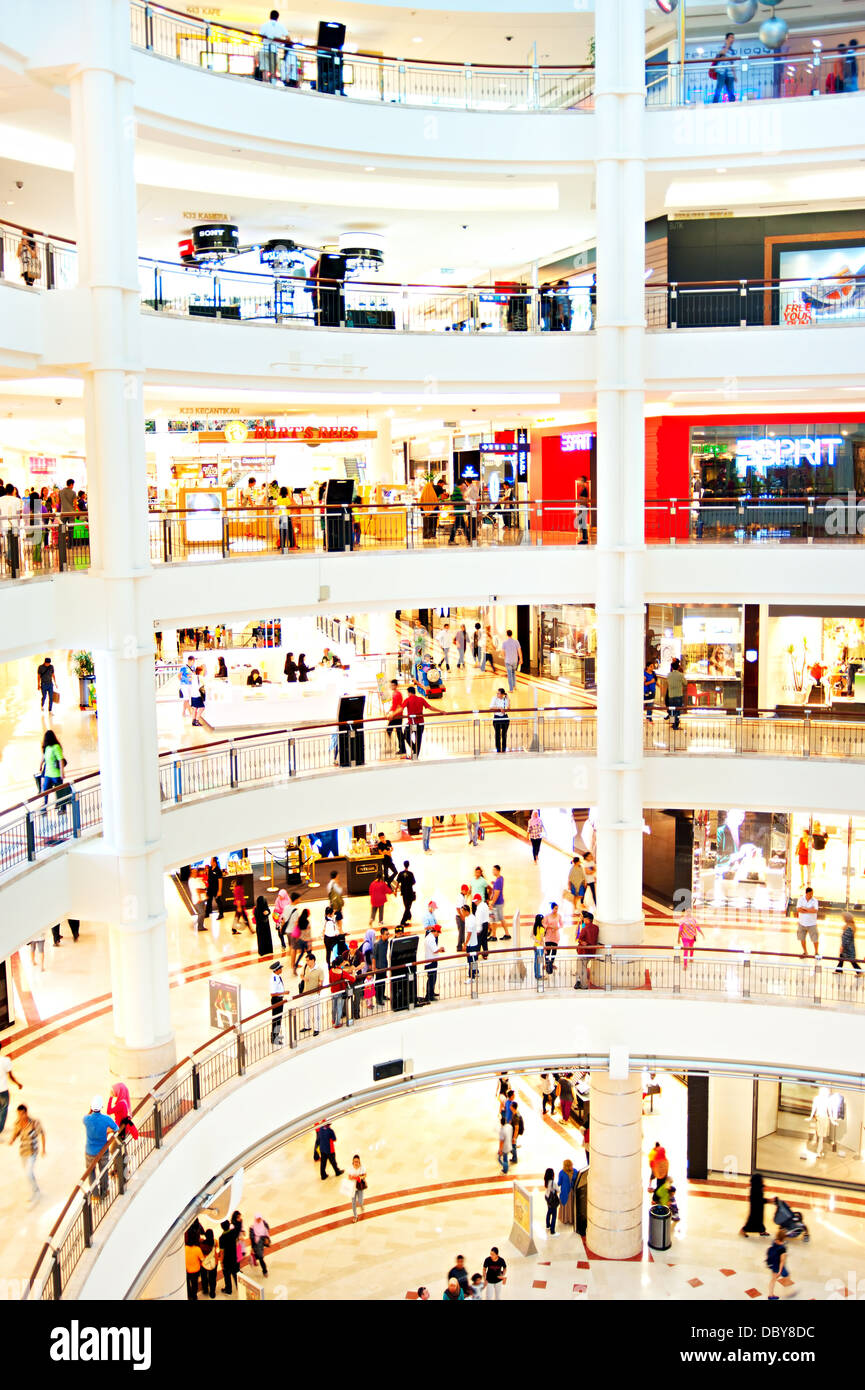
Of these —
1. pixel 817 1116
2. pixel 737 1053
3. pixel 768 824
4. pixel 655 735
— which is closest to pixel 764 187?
pixel 655 735

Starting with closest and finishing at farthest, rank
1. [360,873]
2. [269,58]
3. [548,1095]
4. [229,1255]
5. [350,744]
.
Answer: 1. [229,1255]
2. [269,58]
3. [350,744]
4. [548,1095]
5. [360,873]

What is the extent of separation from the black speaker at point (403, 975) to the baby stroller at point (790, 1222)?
5981 millimetres

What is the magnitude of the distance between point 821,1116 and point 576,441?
14806 millimetres

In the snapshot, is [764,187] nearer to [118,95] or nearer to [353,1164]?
[118,95]

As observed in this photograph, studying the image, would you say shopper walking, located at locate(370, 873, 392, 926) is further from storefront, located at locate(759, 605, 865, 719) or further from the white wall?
storefront, located at locate(759, 605, 865, 719)

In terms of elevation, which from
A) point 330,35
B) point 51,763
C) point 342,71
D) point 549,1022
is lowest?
point 549,1022

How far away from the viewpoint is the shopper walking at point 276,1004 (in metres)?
16.6

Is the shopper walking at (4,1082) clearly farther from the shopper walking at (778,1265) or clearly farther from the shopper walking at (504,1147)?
the shopper walking at (778,1265)

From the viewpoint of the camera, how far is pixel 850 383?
767 inches

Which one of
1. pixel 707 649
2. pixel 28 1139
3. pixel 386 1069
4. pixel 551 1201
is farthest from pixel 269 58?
pixel 551 1201

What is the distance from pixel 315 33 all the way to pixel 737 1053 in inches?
714

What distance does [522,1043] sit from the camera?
63.6 ft

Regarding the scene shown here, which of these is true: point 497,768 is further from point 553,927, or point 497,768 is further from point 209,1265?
point 209,1265

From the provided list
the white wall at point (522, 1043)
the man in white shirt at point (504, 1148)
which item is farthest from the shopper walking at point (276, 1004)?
the man in white shirt at point (504, 1148)
